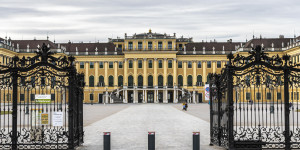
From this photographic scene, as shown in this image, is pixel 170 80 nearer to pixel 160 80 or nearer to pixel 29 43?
pixel 160 80

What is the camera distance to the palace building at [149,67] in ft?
263

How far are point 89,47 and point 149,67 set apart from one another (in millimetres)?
14550

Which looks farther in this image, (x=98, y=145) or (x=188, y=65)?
(x=188, y=65)

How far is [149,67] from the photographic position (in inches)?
3231

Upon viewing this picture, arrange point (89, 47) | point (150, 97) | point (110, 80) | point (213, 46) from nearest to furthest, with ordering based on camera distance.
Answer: point (150, 97), point (110, 80), point (213, 46), point (89, 47)

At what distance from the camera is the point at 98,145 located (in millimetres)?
14758

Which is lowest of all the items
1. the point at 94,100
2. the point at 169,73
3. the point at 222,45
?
the point at 94,100

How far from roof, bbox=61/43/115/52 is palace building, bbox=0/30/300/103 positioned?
79.4 inches

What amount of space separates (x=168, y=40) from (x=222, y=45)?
1259cm

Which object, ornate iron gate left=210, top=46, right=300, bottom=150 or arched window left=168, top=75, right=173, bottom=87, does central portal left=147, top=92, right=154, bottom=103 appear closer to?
arched window left=168, top=75, right=173, bottom=87

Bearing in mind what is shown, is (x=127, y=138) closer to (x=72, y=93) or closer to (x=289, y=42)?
(x=72, y=93)

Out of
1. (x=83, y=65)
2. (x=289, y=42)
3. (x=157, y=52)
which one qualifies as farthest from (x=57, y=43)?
(x=289, y=42)

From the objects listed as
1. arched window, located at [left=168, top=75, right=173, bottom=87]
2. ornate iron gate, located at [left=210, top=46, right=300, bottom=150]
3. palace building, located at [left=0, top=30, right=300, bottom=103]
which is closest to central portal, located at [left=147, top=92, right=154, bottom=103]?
palace building, located at [left=0, top=30, right=300, bottom=103]

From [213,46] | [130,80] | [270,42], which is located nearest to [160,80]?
[130,80]
